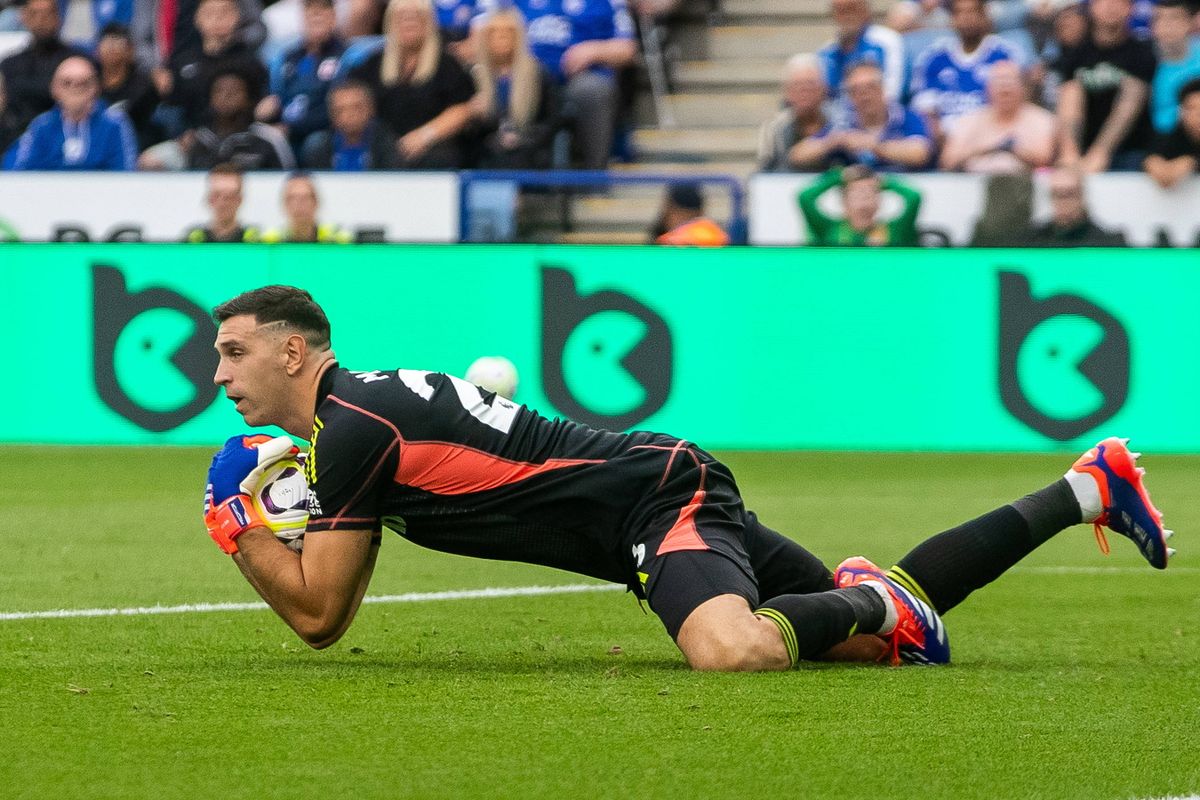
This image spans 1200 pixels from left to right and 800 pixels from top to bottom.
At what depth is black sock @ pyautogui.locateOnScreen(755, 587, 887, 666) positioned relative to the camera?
5.91 m

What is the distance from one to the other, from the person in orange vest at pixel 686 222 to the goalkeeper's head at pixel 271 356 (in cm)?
869

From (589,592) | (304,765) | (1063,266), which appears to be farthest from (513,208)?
(304,765)

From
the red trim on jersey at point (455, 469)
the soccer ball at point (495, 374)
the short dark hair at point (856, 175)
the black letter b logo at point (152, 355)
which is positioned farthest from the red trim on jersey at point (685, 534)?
the short dark hair at point (856, 175)

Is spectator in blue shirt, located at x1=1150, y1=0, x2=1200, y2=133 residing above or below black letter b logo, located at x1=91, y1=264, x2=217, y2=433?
above

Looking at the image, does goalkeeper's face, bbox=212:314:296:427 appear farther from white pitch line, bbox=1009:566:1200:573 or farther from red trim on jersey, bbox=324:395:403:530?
white pitch line, bbox=1009:566:1200:573

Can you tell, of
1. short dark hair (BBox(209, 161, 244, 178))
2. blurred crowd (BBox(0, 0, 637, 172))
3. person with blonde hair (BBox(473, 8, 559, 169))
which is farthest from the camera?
blurred crowd (BBox(0, 0, 637, 172))

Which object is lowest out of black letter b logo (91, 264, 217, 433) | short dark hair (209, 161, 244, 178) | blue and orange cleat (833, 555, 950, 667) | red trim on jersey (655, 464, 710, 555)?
black letter b logo (91, 264, 217, 433)

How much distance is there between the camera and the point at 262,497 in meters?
6.05

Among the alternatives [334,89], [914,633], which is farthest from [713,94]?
[914,633]

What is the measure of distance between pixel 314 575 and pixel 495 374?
7.37 metres

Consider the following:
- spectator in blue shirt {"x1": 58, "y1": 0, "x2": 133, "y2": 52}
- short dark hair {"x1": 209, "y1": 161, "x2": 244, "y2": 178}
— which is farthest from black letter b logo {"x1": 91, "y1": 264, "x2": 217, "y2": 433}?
spectator in blue shirt {"x1": 58, "y1": 0, "x2": 133, "y2": 52}

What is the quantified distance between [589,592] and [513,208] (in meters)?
7.44

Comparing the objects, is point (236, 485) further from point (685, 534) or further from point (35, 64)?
point (35, 64)

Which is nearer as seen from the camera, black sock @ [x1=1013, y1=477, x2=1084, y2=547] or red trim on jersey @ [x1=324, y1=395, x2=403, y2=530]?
red trim on jersey @ [x1=324, y1=395, x2=403, y2=530]
